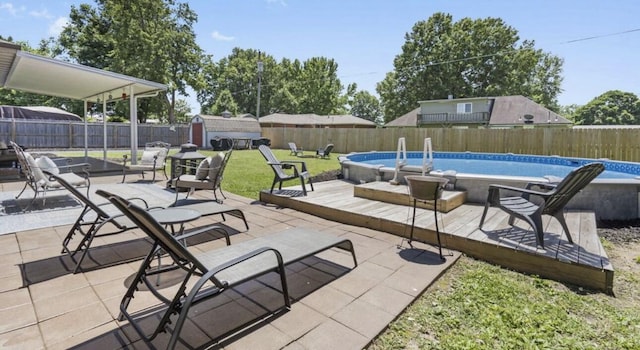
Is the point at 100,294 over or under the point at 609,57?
under

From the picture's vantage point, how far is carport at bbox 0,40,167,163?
264 inches

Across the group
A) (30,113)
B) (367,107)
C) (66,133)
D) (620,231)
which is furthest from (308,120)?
(367,107)

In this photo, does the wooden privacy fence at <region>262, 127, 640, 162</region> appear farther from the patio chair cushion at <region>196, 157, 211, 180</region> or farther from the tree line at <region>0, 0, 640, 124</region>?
the patio chair cushion at <region>196, 157, 211, 180</region>

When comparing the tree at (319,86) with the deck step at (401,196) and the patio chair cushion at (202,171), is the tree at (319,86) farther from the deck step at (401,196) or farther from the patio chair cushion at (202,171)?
the patio chair cushion at (202,171)

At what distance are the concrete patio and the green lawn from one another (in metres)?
0.15

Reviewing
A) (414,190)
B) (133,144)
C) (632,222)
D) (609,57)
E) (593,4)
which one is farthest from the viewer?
(609,57)

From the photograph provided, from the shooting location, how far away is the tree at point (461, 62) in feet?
101

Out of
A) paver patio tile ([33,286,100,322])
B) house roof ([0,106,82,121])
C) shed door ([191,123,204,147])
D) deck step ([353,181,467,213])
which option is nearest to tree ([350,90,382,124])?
shed door ([191,123,204,147])

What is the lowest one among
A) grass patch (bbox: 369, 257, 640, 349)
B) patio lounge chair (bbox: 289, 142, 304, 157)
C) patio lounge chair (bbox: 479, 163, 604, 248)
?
grass patch (bbox: 369, 257, 640, 349)

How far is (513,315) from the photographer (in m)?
2.31

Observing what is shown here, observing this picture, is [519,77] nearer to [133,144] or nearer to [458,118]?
[458,118]

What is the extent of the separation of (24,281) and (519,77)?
37.6 metres

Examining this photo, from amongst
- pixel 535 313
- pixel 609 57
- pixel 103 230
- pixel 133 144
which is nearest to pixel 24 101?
pixel 133 144

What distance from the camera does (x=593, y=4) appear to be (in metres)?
12.7
